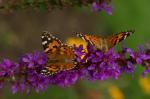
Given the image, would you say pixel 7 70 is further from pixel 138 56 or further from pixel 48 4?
pixel 138 56

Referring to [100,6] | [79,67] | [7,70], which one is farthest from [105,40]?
[7,70]

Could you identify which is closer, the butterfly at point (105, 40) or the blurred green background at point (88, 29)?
the butterfly at point (105, 40)

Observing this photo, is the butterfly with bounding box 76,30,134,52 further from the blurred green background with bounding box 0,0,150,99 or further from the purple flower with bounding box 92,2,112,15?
the blurred green background with bounding box 0,0,150,99

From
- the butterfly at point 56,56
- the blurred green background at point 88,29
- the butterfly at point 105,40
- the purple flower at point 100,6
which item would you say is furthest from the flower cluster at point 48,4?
the blurred green background at point 88,29

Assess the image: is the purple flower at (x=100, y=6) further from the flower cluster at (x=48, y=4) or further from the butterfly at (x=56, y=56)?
the butterfly at (x=56, y=56)

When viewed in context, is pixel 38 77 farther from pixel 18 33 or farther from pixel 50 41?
pixel 18 33
